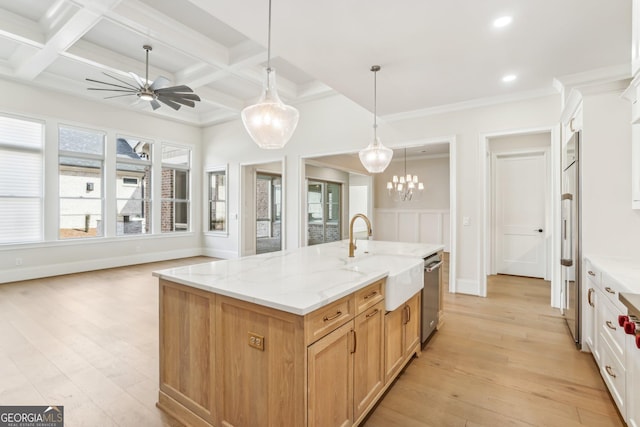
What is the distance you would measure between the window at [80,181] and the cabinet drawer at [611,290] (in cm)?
763

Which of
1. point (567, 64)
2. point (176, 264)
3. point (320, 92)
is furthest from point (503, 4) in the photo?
point (176, 264)

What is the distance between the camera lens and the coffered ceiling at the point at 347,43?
2479 mm

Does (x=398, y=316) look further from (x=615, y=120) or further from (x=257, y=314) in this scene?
(x=615, y=120)

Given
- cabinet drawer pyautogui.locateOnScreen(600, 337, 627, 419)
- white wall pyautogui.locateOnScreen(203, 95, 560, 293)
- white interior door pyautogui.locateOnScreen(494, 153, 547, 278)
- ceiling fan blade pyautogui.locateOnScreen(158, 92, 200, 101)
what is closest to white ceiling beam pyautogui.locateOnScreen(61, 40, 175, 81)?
ceiling fan blade pyautogui.locateOnScreen(158, 92, 200, 101)

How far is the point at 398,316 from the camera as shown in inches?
85.0

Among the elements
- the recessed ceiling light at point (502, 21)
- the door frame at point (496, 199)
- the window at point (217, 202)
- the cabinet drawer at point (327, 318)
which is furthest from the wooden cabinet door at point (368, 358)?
the window at point (217, 202)

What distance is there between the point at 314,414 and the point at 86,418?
1.49 metres

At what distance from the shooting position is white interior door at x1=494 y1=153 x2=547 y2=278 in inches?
208

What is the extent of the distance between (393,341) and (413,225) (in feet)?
23.8

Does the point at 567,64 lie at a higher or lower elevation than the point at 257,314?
higher

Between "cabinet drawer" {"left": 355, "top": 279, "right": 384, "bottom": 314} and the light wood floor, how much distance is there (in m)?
0.71

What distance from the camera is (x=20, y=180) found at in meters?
5.15

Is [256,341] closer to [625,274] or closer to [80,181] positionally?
[625,274]

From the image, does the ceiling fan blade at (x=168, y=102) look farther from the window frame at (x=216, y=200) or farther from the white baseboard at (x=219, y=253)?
the white baseboard at (x=219, y=253)
